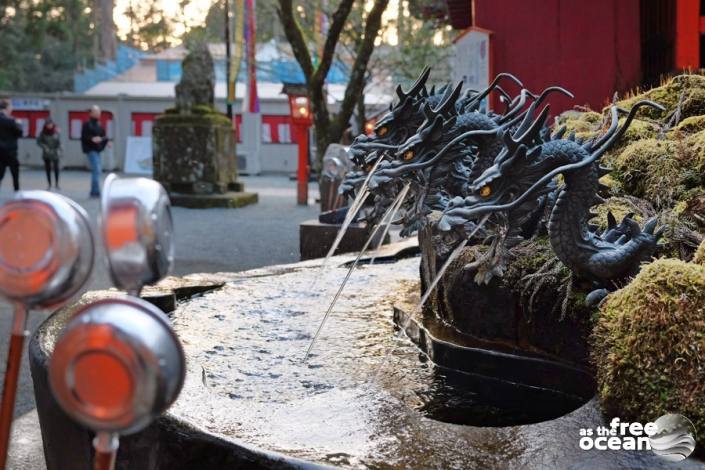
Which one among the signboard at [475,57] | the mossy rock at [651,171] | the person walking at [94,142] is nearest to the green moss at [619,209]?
the mossy rock at [651,171]

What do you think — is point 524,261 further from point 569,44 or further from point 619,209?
point 569,44

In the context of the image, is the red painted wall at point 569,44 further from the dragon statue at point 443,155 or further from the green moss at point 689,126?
the dragon statue at point 443,155

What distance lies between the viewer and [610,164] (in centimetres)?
537

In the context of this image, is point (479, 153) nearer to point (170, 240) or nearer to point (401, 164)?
point (401, 164)

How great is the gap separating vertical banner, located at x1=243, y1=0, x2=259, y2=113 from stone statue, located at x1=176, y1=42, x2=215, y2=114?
453cm

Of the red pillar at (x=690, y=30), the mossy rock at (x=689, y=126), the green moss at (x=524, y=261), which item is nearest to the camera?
the green moss at (x=524, y=261)

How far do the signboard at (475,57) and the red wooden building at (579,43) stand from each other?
0.81 ft

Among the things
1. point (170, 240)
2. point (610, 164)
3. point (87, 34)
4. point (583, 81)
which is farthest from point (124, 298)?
point (87, 34)

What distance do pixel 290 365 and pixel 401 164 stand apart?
3.91ft

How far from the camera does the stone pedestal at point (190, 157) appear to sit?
19.0m

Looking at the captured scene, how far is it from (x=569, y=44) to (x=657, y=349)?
9528 millimetres

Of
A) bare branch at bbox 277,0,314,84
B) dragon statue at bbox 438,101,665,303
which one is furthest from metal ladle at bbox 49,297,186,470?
bare branch at bbox 277,0,314,84

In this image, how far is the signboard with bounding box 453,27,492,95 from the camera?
11.6m

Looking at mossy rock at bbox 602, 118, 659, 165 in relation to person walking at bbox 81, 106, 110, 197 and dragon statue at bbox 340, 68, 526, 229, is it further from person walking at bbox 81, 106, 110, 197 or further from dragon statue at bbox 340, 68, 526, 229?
person walking at bbox 81, 106, 110, 197
